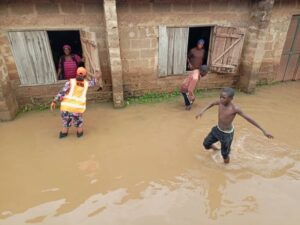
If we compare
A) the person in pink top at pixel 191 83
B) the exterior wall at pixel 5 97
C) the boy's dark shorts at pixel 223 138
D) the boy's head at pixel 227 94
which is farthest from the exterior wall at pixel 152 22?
the boy's head at pixel 227 94

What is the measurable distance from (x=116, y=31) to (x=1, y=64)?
2695 mm

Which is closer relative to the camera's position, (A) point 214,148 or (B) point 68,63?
(A) point 214,148

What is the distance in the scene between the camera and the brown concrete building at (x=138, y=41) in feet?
19.2

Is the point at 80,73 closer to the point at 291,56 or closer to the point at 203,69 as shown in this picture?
the point at 203,69

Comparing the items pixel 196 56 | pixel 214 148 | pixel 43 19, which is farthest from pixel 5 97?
pixel 196 56

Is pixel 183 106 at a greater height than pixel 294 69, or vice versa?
pixel 294 69

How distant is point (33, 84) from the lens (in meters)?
6.50

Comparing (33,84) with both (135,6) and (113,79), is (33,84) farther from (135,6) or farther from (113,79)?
(135,6)

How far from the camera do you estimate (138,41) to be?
21.6ft

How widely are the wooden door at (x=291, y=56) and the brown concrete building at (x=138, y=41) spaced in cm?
4

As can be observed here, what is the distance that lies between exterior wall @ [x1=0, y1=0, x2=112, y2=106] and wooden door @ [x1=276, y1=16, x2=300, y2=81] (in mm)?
5544

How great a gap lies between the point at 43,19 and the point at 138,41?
7.43ft

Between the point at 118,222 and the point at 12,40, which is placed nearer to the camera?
the point at 118,222

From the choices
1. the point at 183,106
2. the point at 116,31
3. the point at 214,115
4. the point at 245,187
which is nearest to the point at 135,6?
the point at 116,31
